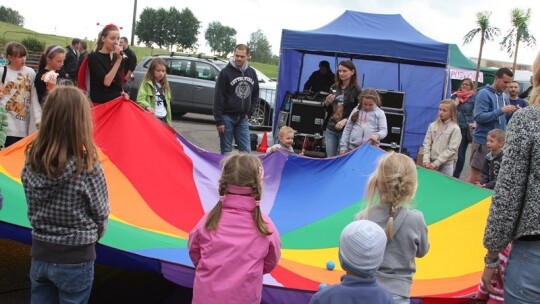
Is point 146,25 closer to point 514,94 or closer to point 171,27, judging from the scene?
point 171,27

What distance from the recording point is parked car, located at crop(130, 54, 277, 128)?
13.2 m

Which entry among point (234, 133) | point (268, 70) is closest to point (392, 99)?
point (234, 133)

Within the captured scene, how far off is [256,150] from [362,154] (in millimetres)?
4918

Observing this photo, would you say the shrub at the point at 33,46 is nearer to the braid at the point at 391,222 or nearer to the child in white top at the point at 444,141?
the child in white top at the point at 444,141

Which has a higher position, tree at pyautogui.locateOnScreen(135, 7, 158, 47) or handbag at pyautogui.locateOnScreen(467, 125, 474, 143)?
tree at pyautogui.locateOnScreen(135, 7, 158, 47)

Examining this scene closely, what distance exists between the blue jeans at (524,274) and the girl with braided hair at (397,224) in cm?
→ 55

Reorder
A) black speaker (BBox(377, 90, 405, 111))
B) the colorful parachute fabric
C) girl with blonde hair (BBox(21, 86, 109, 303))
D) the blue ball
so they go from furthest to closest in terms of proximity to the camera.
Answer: black speaker (BBox(377, 90, 405, 111)), the blue ball, the colorful parachute fabric, girl with blonde hair (BBox(21, 86, 109, 303))

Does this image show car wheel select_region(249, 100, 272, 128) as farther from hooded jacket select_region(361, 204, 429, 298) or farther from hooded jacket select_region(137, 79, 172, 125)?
hooded jacket select_region(361, 204, 429, 298)

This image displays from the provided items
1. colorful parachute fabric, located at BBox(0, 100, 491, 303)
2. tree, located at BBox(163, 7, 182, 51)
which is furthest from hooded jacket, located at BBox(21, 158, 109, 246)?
tree, located at BBox(163, 7, 182, 51)

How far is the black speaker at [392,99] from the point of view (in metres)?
9.10

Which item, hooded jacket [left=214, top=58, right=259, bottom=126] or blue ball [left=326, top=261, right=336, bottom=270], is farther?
hooded jacket [left=214, top=58, right=259, bottom=126]

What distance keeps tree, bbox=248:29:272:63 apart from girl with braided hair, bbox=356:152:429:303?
66.5 metres

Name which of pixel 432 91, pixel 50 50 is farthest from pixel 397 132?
pixel 50 50

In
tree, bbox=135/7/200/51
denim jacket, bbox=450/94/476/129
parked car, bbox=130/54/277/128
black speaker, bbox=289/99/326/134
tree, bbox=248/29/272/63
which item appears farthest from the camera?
tree, bbox=248/29/272/63
